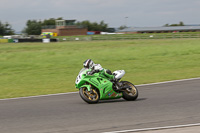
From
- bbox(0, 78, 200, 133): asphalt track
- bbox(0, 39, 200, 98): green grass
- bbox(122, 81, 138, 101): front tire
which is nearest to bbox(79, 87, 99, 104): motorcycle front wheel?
bbox(0, 78, 200, 133): asphalt track

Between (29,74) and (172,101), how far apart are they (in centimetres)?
1152

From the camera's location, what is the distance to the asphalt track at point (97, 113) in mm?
7020

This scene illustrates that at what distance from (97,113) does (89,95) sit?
48.2 inches

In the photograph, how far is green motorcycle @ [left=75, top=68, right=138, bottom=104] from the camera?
924cm

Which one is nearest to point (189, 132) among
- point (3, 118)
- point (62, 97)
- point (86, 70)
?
point (86, 70)

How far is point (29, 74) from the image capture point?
19.2 metres

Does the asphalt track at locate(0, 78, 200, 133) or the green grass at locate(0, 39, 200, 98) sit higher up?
the asphalt track at locate(0, 78, 200, 133)

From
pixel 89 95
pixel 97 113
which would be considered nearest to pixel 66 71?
pixel 89 95

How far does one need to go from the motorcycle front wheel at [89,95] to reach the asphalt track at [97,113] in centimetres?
17

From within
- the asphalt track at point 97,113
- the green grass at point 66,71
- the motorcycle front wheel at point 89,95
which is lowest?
the green grass at point 66,71

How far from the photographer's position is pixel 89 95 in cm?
938

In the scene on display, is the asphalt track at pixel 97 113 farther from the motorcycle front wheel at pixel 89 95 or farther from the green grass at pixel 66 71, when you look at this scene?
the green grass at pixel 66 71

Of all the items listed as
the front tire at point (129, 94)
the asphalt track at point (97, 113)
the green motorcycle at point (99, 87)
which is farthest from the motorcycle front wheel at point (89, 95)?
the front tire at point (129, 94)

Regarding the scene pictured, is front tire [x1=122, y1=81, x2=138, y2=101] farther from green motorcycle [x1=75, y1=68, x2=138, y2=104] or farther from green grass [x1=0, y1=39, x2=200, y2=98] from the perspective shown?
green grass [x1=0, y1=39, x2=200, y2=98]
